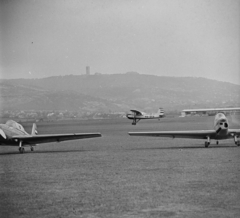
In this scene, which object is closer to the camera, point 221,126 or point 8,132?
point 8,132

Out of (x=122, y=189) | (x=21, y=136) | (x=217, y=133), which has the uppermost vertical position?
(x=21, y=136)

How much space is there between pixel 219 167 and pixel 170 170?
2190 millimetres

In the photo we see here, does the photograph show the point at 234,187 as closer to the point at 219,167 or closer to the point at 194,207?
the point at 194,207

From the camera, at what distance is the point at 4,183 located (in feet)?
55.6

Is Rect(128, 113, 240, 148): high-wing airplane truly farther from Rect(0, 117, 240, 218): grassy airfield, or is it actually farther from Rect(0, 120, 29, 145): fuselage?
Rect(0, 117, 240, 218): grassy airfield

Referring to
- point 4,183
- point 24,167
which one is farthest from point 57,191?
point 24,167

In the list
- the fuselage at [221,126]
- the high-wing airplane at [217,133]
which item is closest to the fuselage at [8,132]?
the high-wing airplane at [217,133]

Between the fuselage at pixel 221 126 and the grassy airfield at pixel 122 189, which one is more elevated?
the fuselage at pixel 221 126

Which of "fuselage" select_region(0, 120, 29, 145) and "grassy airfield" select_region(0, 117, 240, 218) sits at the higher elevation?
"fuselage" select_region(0, 120, 29, 145)

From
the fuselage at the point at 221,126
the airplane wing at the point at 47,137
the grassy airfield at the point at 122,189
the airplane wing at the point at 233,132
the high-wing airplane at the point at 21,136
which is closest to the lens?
the grassy airfield at the point at 122,189

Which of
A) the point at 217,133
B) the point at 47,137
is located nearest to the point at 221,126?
the point at 217,133

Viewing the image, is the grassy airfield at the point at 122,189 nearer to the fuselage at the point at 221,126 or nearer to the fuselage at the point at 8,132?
the fuselage at the point at 8,132

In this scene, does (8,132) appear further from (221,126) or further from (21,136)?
(221,126)

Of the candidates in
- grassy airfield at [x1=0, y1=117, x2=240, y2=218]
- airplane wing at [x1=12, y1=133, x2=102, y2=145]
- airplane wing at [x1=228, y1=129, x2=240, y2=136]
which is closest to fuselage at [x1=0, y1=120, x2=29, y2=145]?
airplane wing at [x1=12, y1=133, x2=102, y2=145]
